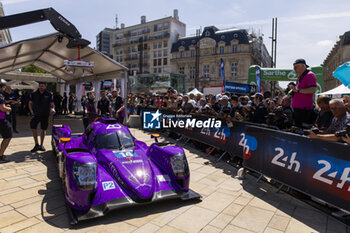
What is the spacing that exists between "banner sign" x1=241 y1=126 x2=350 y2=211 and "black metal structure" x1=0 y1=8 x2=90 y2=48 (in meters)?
6.60

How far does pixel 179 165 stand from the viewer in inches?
163

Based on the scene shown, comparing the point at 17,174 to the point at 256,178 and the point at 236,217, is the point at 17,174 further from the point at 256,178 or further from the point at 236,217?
the point at 256,178

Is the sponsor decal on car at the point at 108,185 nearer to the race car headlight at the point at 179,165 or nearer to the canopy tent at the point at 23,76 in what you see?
the race car headlight at the point at 179,165

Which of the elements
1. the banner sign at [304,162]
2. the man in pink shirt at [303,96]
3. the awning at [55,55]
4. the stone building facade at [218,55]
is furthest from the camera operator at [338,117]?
the stone building facade at [218,55]

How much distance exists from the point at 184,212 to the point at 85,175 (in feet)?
5.20

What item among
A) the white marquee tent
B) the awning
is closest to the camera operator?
the white marquee tent

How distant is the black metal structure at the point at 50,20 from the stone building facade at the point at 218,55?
4575 cm

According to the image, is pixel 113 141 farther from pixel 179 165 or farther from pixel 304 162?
pixel 304 162

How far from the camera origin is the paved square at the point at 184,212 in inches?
126

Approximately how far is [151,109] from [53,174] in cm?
667

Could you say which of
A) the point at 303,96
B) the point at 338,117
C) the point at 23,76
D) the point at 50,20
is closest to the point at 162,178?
the point at 338,117

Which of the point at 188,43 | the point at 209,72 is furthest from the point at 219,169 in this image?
the point at 188,43

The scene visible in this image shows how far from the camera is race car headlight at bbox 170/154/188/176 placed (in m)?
4.04

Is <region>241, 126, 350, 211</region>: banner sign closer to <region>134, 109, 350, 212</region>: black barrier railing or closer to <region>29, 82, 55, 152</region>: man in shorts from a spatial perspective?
<region>134, 109, 350, 212</region>: black barrier railing
